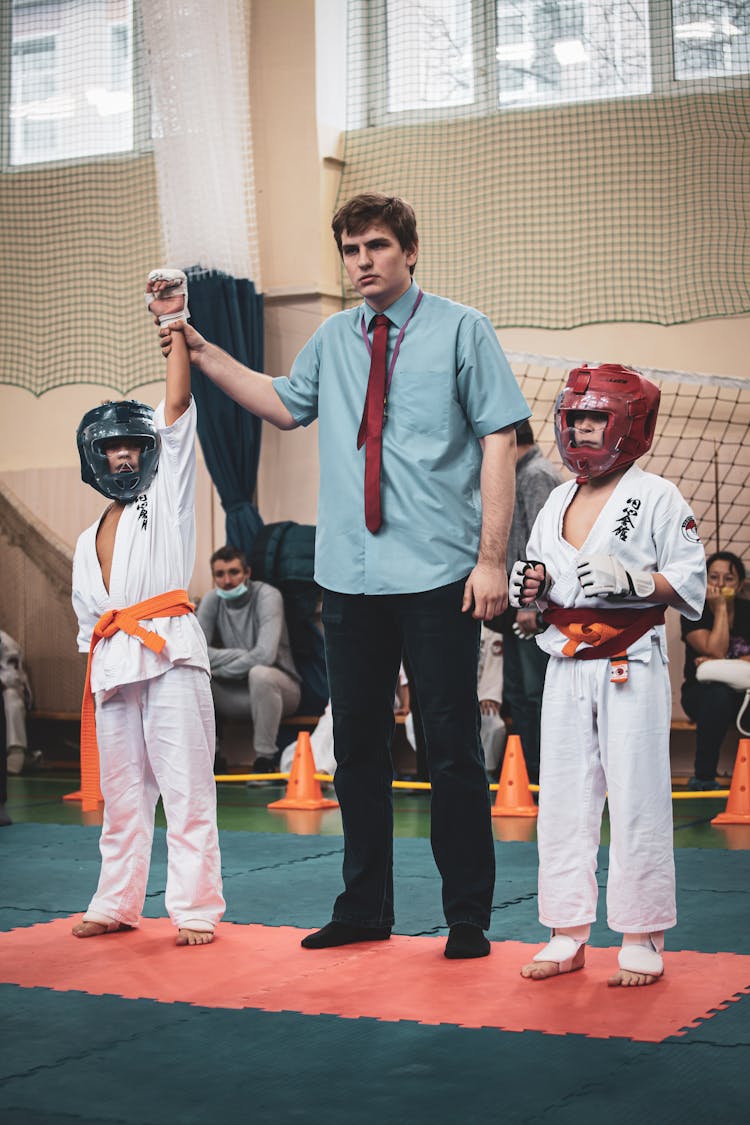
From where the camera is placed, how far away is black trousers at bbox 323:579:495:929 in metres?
3.89

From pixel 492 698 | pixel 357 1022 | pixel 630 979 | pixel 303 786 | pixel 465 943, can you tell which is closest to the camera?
pixel 357 1022

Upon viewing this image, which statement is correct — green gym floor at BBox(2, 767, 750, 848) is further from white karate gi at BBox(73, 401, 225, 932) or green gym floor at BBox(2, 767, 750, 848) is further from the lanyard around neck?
the lanyard around neck

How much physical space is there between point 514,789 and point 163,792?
3.24 metres

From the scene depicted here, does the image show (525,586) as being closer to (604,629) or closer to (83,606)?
(604,629)

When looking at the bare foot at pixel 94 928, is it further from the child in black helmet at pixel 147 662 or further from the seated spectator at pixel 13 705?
the seated spectator at pixel 13 705

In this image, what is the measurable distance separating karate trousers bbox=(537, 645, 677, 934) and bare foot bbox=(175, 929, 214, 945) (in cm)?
105

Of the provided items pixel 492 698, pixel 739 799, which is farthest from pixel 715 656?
pixel 739 799

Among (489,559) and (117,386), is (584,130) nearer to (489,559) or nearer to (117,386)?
(117,386)

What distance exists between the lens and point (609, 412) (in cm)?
370

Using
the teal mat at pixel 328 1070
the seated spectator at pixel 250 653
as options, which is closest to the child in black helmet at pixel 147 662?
the teal mat at pixel 328 1070

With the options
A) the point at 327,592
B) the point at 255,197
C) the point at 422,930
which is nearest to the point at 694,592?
the point at 327,592

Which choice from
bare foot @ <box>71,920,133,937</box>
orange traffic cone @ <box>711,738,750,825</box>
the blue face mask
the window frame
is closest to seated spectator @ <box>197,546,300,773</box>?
the blue face mask

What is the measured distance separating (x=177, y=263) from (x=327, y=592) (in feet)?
19.8

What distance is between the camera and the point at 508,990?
3451 millimetres
